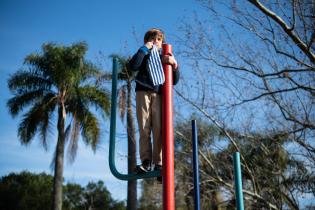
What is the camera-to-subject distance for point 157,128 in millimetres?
2619

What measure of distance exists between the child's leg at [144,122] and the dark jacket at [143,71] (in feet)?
0.18

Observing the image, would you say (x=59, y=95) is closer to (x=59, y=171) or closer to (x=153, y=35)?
(x=59, y=171)

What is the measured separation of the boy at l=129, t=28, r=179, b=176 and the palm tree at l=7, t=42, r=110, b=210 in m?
10.7

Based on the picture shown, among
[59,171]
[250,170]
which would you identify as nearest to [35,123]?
[59,171]

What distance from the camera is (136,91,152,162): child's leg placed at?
2.61m

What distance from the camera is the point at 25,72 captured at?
13.6 m

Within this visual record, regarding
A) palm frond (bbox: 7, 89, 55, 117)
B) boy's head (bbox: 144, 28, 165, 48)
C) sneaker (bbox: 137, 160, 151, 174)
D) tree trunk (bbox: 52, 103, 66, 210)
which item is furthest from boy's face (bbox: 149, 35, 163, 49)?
palm frond (bbox: 7, 89, 55, 117)

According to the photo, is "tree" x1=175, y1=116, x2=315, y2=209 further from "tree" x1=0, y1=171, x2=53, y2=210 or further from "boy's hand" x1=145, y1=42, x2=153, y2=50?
"tree" x1=0, y1=171, x2=53, y2=210

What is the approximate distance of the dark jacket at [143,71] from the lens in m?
2.66

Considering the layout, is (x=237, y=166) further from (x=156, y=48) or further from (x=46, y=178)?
(x=46, y=178)

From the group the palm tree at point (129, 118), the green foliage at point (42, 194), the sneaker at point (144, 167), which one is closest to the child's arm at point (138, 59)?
the sneaker at point (144, 167)

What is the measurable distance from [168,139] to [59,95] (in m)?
12.0

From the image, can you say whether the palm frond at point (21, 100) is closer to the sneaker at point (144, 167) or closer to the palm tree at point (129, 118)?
the palm tree at point (129, 118)

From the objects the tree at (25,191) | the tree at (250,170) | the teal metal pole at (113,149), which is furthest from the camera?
the tree at (25,191)
